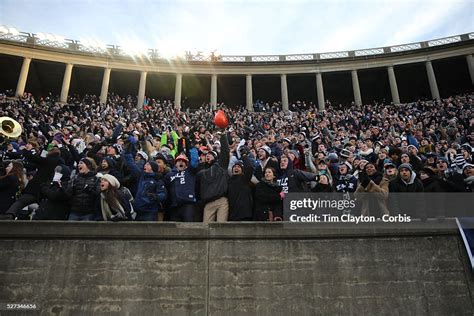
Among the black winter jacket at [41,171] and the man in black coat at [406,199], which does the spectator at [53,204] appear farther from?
the man in black coat at [406,199]

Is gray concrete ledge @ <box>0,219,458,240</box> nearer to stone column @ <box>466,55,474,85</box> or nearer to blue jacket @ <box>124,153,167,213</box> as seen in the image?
blue jacket @ <box>124,153,167,213</box>

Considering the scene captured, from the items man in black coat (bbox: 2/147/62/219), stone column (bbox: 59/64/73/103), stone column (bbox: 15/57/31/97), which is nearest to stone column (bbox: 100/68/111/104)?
stone column (bbox: 59/64/73/103)

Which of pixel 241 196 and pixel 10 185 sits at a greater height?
pixel 10 185

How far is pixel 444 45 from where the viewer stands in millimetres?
35344

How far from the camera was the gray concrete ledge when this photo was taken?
207 inches

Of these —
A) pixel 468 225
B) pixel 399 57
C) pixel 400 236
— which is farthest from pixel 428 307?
pixel 399 57

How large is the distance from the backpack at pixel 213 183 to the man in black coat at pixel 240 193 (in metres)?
0.15

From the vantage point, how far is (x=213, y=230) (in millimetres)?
5578

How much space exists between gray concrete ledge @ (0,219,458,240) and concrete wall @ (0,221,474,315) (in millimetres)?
16

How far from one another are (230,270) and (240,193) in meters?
1.51

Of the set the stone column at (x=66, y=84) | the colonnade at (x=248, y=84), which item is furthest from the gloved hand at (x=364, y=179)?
the stone column at (x=66, y=84)

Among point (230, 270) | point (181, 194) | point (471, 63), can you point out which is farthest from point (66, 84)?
point (471, 63)
